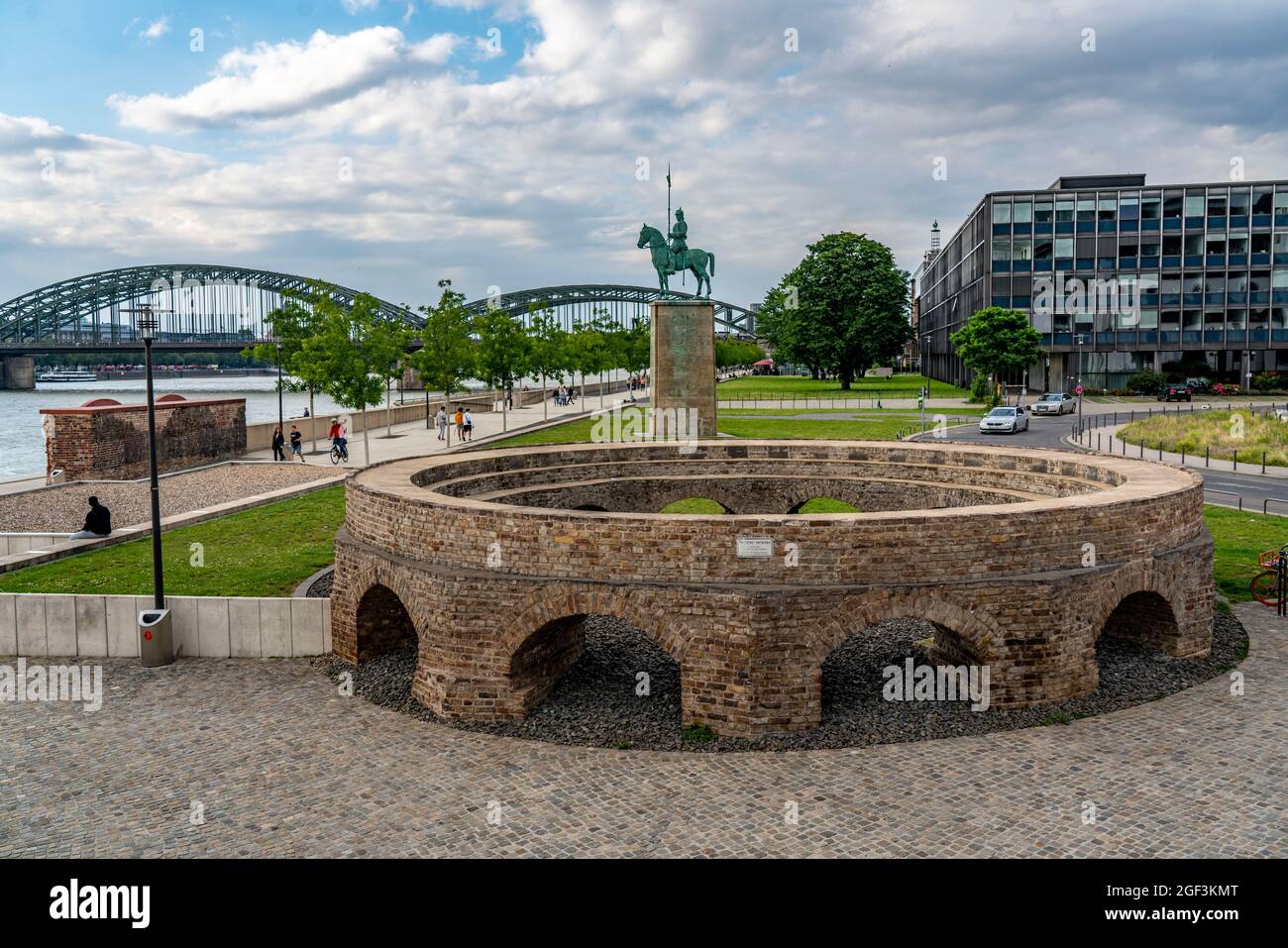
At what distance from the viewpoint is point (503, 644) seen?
14.6 meters

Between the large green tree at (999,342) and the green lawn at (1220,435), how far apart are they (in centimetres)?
2328

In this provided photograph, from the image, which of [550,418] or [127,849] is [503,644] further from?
[550,418]

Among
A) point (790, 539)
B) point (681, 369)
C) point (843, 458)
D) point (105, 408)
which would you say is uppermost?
point (681, 369)

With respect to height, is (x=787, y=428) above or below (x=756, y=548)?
above

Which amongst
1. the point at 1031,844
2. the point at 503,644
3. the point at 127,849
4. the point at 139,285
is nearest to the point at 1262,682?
the point at 1031,844

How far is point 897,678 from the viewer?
52.4ft

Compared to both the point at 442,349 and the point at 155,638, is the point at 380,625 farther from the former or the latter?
the point at 442,349

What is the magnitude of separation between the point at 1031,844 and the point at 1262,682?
7847 millimetres

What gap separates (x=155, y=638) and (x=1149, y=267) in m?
92.2

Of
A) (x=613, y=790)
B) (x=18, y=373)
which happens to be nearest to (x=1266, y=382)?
(x=613, y=790)

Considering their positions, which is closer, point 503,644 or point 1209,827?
point 1209,827

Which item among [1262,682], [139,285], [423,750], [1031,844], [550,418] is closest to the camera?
[1031,844]

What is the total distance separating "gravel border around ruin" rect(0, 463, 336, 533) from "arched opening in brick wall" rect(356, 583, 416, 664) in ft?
49.1

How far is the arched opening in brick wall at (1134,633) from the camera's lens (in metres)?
16.8
